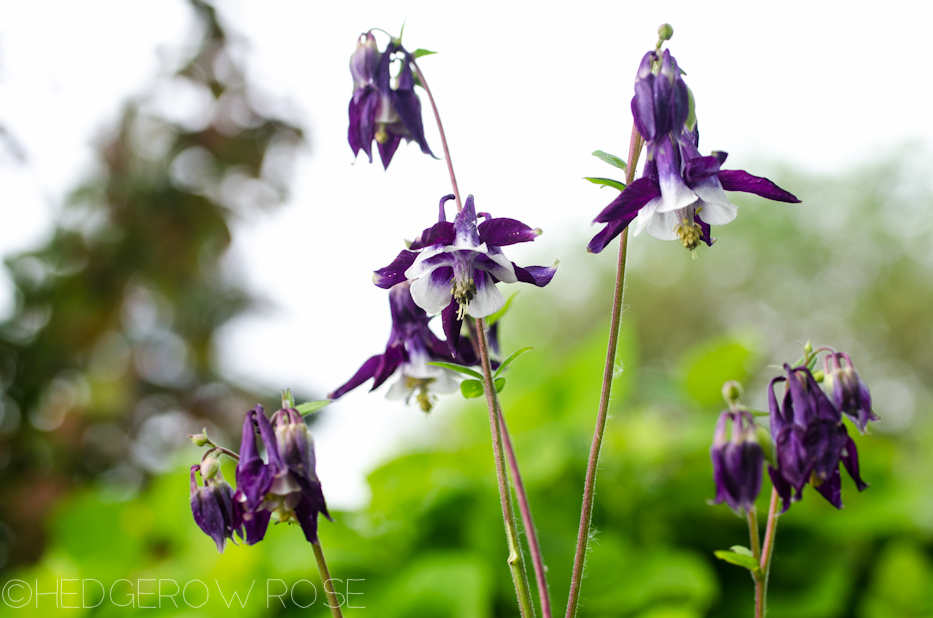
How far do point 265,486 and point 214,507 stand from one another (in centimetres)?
10

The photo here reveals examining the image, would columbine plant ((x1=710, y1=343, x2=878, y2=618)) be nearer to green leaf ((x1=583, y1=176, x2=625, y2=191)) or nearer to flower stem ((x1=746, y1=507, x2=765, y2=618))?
flower stem ((x1=746, y1=507, x2=765, y2=618))

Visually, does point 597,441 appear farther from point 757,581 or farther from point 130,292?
point 130,292

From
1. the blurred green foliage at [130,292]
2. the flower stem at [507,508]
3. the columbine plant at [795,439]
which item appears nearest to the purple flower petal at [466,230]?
the flower stem at [507,508]

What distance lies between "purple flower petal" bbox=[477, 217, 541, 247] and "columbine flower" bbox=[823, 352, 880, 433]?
0.36 m

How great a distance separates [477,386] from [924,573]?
1479 millimetres

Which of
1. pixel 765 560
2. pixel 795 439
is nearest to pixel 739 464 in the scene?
pixel 795 439

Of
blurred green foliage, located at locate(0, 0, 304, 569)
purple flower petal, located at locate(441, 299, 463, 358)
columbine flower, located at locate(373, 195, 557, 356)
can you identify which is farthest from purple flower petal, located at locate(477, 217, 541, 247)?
blurred green foliage, located at locate(0, 0, 304, 569)

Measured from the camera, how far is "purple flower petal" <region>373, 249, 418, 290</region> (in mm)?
660

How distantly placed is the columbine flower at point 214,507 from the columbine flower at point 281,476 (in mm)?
32

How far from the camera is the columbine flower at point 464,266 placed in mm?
634

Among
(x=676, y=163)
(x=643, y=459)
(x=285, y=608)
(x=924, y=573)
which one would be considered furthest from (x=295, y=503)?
(x=924, y=573)

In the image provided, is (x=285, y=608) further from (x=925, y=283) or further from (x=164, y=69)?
(x=925, y=283)

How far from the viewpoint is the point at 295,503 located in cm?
62

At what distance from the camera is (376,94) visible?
768 millimetres
